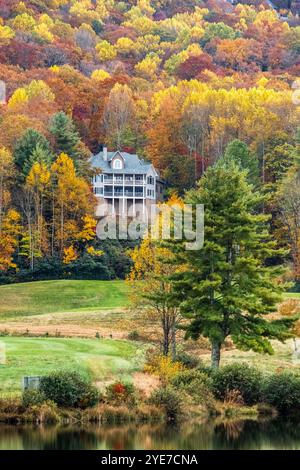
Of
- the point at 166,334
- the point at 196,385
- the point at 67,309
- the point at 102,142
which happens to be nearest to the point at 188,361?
the point at 166,334

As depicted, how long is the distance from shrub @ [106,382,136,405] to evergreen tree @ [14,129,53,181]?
50.1 metres

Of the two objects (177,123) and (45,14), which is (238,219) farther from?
(45,14)

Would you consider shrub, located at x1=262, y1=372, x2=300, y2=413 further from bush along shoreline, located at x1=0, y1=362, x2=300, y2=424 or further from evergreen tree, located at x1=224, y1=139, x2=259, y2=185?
evergreen tree, located at x1=224, y1=139, x2=259, y2=185

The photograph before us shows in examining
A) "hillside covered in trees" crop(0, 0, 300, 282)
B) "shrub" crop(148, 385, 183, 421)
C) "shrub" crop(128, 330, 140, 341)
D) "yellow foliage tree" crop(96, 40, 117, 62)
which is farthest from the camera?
"yellow foliage tree" crop(96, 40, 117, 62)

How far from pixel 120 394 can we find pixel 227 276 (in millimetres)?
10352

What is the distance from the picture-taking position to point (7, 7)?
192 meters

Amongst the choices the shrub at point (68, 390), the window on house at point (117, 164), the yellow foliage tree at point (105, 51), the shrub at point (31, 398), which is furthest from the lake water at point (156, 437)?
the yellow foliage tree at point (105, 51)

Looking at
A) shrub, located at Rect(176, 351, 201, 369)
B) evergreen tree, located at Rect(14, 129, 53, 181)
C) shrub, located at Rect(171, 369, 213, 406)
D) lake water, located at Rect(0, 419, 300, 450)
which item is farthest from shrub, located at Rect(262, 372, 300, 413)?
evergreen tree, located at Rect(14, 129, 53, 181)

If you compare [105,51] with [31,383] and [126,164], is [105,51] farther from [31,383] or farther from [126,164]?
[31,383]

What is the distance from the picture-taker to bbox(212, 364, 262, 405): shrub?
4091 centimetres

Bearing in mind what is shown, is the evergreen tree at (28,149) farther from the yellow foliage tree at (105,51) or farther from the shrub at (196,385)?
the yellow foliage tree at (105,51)

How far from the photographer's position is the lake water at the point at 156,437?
3177cm

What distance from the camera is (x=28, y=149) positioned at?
290 ft

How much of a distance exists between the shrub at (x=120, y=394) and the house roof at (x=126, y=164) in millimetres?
61568
